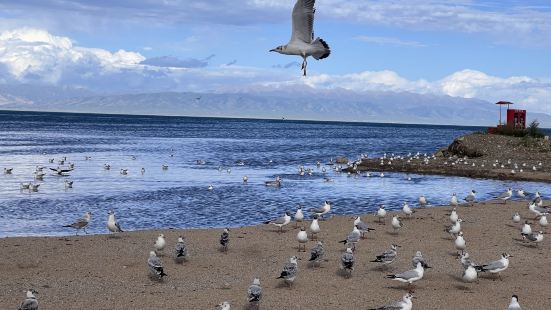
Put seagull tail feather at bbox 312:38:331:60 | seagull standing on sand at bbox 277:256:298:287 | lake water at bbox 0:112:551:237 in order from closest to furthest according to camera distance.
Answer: seagull tail feather at bbox 312:38:331:60 < seagull standing on sand at bbox 277:256:298:287 < lake water at bbox 0:112:551:237

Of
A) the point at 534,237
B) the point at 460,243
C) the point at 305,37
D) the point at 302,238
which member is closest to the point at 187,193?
the point at 302,238

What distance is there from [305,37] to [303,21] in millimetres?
287

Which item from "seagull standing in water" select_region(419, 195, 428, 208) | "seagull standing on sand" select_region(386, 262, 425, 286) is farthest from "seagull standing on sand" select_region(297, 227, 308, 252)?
"seagull standing in water" select_region(419, 195, 428, 208)

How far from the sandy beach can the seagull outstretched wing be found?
18.0ft

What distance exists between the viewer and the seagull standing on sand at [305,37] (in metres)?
11.4

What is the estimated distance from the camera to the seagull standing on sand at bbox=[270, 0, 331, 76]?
37.5 ft

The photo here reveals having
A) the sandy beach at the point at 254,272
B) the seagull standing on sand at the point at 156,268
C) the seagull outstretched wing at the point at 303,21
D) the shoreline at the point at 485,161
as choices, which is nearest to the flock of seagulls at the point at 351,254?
the seagull standing on sand at the point at 156,268

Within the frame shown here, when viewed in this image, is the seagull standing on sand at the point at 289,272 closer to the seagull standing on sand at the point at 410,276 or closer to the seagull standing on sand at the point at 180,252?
the seagull standing on sand at the point at 410,276

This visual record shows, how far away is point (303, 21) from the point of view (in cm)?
1155

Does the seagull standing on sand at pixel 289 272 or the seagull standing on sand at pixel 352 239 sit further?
the seagull standing on sand at pixel 352 239

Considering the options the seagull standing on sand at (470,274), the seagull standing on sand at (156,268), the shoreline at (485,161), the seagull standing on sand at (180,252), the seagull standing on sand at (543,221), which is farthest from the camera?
the shoreline at (485,161)

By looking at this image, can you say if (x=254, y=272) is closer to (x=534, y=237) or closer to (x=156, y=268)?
(x=156, y=268)

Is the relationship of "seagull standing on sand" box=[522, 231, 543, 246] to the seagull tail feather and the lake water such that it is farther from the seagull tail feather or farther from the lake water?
the seagull tail feather

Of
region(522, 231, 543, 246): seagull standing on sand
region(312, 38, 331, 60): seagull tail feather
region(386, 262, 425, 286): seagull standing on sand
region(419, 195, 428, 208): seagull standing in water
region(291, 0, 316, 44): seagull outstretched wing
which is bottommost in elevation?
region(419, 195, 428, 208): seagull standing in water
